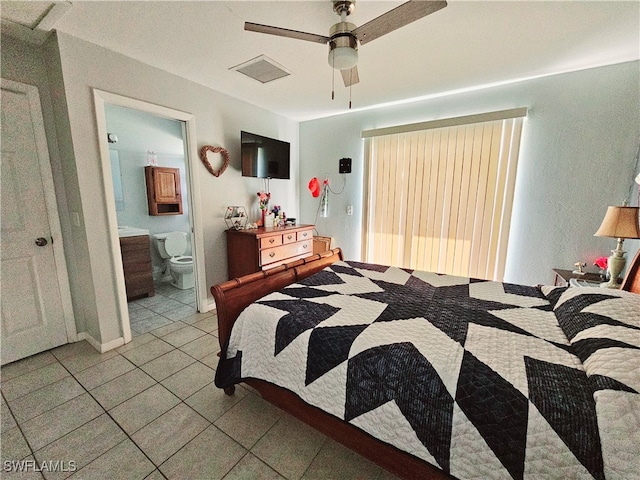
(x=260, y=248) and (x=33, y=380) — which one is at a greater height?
(x=260, y=248)

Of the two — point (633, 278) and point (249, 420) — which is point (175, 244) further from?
point (633, 278)

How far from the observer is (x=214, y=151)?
9.27ft

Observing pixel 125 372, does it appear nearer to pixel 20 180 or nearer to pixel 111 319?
pixel 111 319

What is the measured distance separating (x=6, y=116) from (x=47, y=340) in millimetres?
1783

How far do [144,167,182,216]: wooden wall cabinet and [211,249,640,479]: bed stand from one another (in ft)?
9.57

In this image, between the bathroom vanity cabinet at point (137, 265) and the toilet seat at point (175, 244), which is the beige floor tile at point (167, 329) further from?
the toilet seat at point (175, 244)

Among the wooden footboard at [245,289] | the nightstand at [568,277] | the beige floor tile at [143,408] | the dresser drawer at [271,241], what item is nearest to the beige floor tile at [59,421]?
the beige floor tile at [143,408]

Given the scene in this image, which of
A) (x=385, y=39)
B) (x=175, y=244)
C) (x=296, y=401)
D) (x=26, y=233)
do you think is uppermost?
(x=385, y=39)

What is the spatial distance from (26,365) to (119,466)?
151 centimetres

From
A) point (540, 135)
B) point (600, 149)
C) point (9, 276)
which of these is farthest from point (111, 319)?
point (600, 149)

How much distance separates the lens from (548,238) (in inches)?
101

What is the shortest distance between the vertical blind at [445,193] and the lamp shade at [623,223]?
35.3 inches

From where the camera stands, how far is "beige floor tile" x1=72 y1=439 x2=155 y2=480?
1.22m

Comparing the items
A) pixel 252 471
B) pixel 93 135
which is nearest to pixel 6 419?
pixel 252 471
